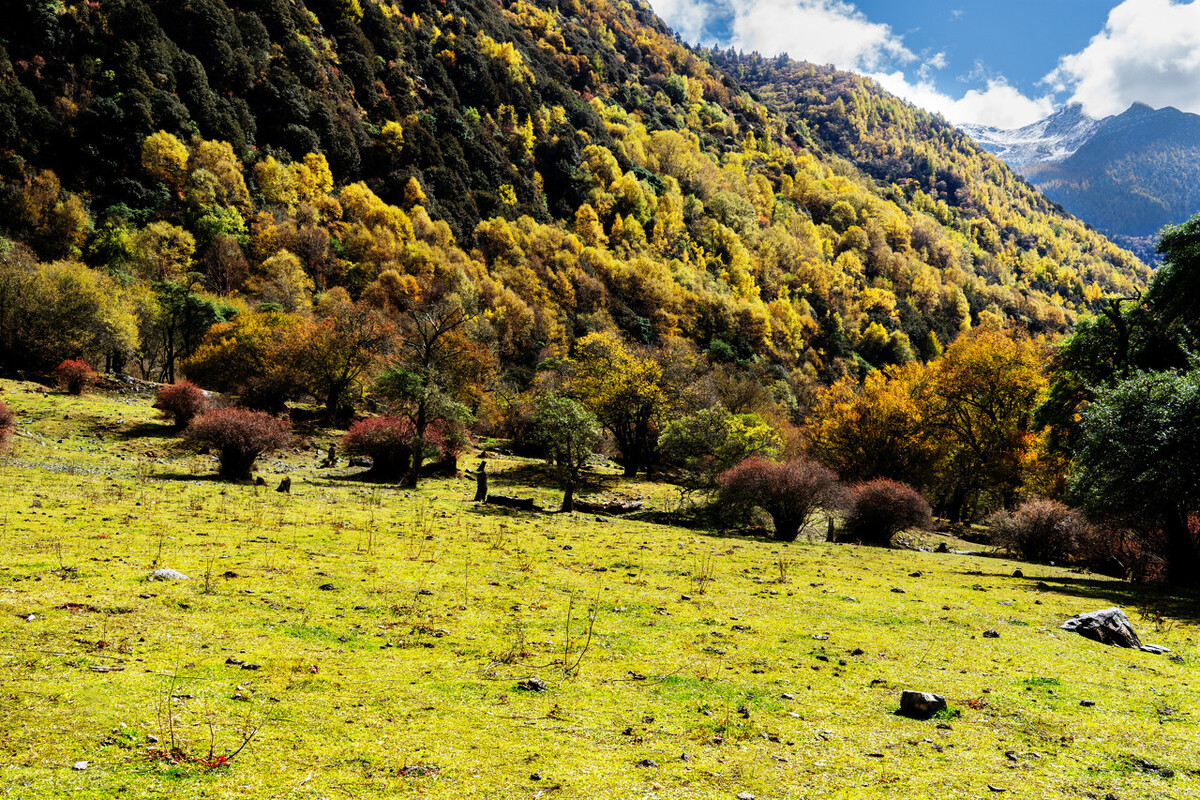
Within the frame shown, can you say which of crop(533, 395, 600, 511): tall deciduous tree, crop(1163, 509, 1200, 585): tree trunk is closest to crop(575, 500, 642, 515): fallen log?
crop(533, 395, 600, 511): tall deciduous tree

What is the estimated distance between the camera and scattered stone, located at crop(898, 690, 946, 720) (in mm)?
7449

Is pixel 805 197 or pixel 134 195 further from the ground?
pixel 805 197

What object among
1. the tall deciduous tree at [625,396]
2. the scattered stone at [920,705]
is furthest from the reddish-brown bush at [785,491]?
the tall deciduous tree at [625,396]

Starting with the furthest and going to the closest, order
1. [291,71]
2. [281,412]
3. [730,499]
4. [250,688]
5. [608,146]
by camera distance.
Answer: [608,146] → [291,71] → [281,412] → [730,499] → [250,688]

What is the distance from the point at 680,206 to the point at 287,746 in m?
167

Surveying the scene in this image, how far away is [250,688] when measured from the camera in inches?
267

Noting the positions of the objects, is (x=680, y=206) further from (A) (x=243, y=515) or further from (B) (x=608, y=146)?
(A) (x=243, y=515)

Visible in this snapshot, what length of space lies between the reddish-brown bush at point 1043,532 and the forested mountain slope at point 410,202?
60873mm


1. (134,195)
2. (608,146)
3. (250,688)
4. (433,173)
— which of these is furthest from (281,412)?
(608,146)

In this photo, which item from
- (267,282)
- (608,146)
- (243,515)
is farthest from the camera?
(608,146)

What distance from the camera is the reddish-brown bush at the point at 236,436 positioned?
2556 centimetres

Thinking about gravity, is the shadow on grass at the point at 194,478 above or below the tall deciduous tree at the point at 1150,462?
below

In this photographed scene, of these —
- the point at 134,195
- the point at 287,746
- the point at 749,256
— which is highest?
the point at 749,256

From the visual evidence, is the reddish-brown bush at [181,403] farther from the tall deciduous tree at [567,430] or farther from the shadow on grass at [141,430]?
the tall deciduous tree at [567,430]
